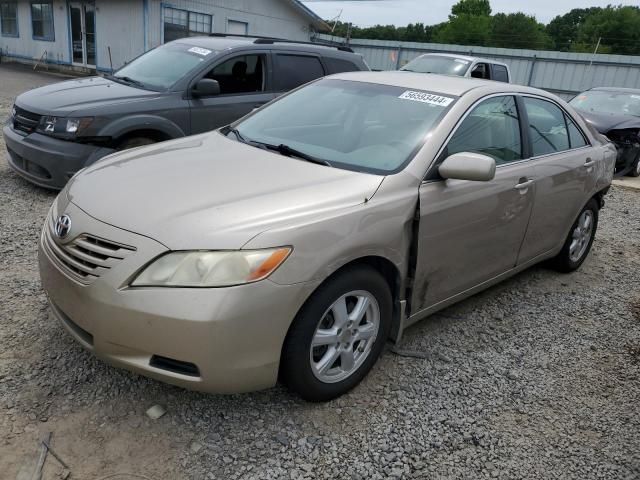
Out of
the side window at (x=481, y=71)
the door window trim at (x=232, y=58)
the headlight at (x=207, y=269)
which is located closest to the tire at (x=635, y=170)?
the side window at (x=481, y=71)

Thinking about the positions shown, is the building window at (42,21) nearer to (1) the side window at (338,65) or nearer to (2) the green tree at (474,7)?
(1) the side window at (338,65)

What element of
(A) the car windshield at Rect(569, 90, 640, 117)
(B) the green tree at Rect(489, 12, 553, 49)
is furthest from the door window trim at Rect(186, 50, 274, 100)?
(B) the green tree at Rect(489, 12, 553, 49)

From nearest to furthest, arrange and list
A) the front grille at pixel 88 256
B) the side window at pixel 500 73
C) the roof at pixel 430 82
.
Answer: the front grille at pixel 88 256 < the roof at pixel 430 82 < the side window at pixel 500 73

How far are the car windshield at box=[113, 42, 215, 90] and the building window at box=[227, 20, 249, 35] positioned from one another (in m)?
13.4

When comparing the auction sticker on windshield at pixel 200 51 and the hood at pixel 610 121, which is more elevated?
the auction sticker on windshield at pixel 200 51

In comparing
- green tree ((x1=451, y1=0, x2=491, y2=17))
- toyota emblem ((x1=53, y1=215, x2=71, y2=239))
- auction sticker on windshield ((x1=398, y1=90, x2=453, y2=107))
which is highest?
green tree ((x1=451, y1=0, x2=491, y2=17))

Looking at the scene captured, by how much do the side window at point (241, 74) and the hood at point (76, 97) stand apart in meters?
0.81

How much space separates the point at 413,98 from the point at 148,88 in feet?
12.0

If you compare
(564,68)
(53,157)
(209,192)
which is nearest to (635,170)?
(53,157)

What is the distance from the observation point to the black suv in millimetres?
5277

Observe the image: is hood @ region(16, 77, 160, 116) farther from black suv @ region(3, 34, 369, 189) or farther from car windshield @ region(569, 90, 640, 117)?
car windshield @ region(569, 90, 640, 117)

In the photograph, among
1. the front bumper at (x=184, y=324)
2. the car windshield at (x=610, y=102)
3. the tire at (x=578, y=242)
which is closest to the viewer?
the front bumper at (x=184, y=324)

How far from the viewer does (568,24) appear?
78062 mm

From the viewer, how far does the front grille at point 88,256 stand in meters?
2.33
